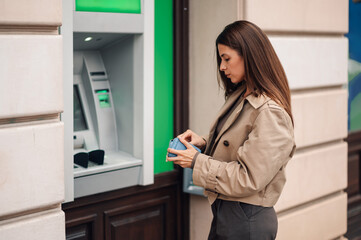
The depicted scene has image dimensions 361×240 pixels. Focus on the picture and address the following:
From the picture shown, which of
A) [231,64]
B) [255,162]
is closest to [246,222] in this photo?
[255,162]

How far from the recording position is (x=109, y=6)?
300 centimetres

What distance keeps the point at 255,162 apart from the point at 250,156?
35 mm

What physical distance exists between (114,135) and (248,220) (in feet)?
4.15

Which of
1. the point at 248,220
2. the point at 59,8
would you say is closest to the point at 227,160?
the point at 248,220

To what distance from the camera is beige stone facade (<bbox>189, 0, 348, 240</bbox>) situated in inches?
142

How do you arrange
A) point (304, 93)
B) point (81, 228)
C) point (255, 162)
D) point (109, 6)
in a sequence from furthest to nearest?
point (304, 93)
point (81, 228)
point (109, 6)
point (255, 162)

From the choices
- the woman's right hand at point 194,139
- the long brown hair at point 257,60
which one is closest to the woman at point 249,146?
the long brown hair at point 257,60

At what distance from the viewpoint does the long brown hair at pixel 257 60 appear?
7.80 ft

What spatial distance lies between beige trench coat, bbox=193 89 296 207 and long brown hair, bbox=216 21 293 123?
58 millimetres

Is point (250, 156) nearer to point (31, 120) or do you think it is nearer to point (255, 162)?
point (255, 162)

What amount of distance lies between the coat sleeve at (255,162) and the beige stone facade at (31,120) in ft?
2.45

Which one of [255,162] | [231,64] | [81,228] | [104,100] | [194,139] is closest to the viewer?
[255,162]

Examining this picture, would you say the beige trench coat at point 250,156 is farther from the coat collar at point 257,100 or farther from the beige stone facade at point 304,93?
the beige stone facade at point 304,93

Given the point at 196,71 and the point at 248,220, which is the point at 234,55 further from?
the point at 196,71
